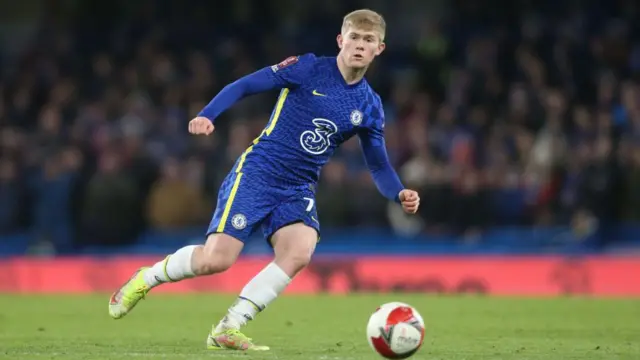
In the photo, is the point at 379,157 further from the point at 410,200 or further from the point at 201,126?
the point at 201,126

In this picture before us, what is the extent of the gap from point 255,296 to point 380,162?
4.24 feet

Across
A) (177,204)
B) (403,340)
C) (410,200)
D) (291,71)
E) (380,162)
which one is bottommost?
(403,340)

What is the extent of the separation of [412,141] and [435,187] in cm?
118

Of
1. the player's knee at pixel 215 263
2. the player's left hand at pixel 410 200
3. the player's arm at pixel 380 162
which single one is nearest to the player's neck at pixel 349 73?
the player's arm at pixel 380 162

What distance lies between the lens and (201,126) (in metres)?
7.23

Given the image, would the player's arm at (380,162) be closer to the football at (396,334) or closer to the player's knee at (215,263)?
the football at (396,334)

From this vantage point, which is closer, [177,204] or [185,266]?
[185,266]

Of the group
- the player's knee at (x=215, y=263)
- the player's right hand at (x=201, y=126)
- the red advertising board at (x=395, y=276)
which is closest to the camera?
the player's right hand at (x=201, y=126)

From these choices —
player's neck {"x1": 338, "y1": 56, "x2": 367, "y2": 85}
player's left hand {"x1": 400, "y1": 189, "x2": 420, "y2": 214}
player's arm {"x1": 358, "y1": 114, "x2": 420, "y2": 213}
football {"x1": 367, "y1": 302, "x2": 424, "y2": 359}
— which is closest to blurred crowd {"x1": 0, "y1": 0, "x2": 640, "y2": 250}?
player's arm {"x1": 358, "y1": 114, "x2": 420, "y2": 213}

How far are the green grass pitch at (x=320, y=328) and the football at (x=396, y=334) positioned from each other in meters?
0.36

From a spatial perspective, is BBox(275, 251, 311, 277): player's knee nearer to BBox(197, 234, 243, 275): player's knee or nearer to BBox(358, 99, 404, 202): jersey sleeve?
BBox(197, 234, 243, 275): player's knee

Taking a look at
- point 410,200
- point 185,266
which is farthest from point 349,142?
point 185,266

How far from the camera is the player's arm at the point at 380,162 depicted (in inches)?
320

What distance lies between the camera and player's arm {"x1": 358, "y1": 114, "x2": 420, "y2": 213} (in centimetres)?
812
